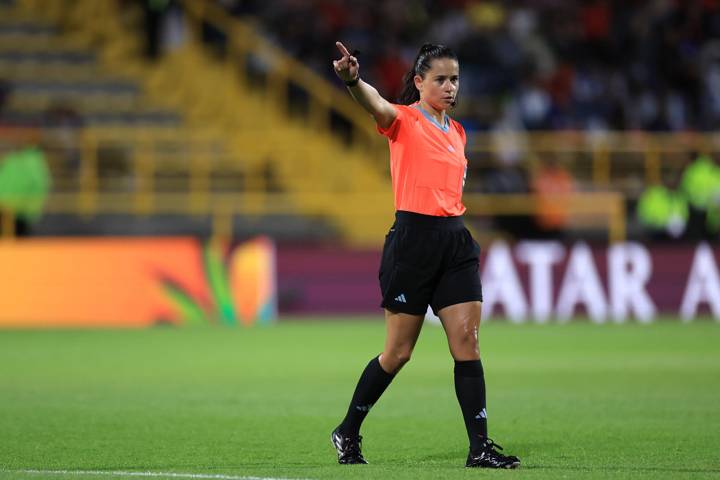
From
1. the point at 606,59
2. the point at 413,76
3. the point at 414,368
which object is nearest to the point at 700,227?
the point at 606,59

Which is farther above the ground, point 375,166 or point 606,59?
point 606,59

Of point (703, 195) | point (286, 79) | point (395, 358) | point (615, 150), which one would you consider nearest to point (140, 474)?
point (395, 358)

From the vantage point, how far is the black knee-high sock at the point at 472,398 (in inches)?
311

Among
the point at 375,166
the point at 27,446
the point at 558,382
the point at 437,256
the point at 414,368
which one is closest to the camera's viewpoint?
the point at 437,256

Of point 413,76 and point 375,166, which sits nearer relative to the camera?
point 413,76

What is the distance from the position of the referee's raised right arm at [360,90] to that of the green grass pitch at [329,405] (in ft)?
6.40

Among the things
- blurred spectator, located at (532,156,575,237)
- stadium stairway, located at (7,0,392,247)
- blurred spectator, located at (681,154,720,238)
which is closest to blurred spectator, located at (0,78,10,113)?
stadium stairway, located at (7,0,392,247)

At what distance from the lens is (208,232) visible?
25.5m

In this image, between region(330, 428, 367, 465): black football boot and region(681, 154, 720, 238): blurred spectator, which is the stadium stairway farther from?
region(330, 428, 367, 465): black football boot

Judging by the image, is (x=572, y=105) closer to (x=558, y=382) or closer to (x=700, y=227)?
(x=700, y=227)

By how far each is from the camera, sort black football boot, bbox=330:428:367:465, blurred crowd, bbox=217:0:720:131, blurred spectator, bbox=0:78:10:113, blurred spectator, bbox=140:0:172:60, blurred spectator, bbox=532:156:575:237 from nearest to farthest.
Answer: black football boot, bbox=330:428:367:465 → blurred spectator, bbox=532:156:575:237 → blurred spectator, bbox=0:78:10:113 → blurred crowd, bbox=217:0:720:131 → blurred spectator, bbox=140:0:172:60

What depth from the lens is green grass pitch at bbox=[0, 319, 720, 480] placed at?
812cm

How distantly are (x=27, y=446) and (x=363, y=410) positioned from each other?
2.20m

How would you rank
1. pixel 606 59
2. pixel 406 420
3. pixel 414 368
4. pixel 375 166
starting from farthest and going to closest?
pixel 606 59, pixel 375 166, pixel 414 368, pixel 406 420
